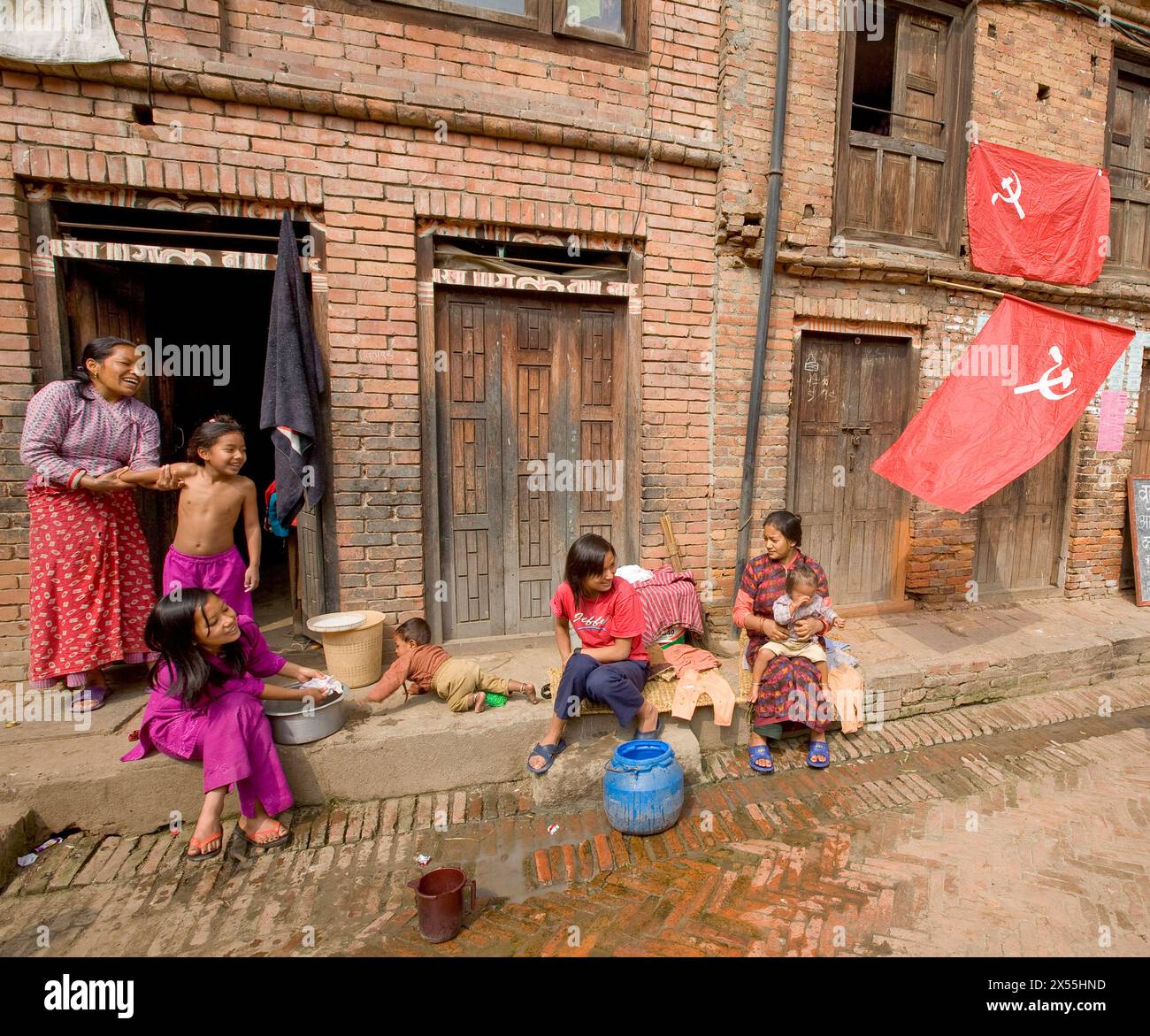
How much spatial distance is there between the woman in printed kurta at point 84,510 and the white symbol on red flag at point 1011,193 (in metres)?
7.35

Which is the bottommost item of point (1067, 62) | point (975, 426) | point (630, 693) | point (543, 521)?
point (630, 693)

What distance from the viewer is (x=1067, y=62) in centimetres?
610

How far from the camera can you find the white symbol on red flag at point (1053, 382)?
193 inches

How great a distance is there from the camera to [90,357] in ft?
12.1

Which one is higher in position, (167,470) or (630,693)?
(167,470)

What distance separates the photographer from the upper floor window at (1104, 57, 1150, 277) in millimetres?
6617

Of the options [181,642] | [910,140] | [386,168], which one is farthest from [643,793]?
[910,140]

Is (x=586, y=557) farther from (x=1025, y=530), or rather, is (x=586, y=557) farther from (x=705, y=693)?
(x=1025, y=530)

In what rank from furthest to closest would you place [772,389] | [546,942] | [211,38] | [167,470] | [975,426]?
[772,389] < [975,426] < [211,38] < [167,470] < [546,942]

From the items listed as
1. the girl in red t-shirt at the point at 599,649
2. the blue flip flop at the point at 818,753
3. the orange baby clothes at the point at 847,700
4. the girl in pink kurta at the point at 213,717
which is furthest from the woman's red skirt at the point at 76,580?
the orange baby clothes at the point at 847,700

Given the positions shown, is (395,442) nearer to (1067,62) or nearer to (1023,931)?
(1023,931)

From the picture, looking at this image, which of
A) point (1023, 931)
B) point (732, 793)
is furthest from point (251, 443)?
point (1023, 931)

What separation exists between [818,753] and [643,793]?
151cm

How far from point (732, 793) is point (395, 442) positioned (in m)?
3.25
